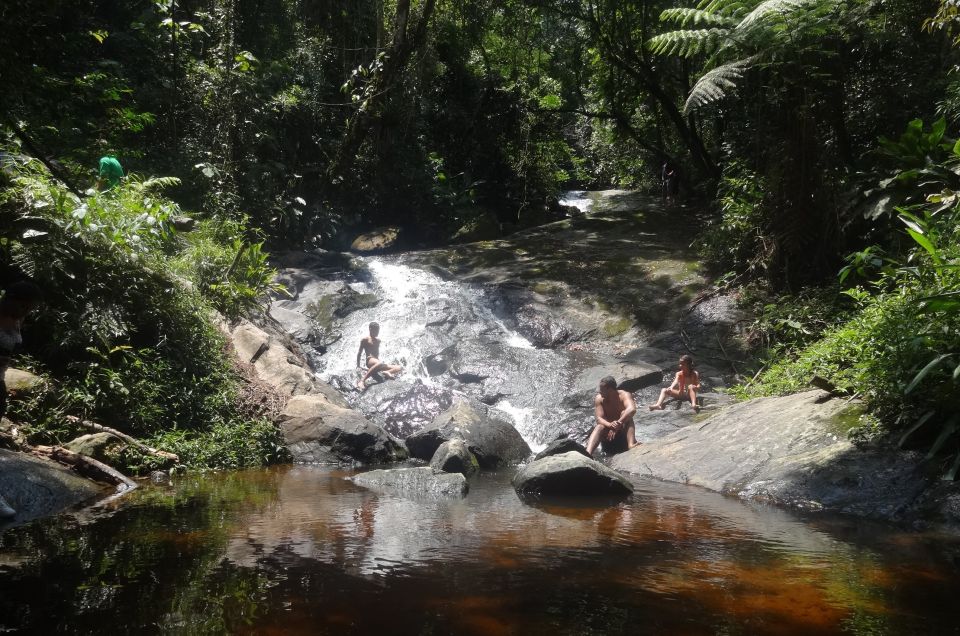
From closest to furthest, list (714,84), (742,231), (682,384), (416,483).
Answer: (416,483) → (682,384) → (714,84) → (742,231)

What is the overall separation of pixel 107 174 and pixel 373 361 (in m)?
4.97

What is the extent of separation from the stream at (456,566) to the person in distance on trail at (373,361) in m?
4.18

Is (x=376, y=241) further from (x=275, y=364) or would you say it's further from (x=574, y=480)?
(x=574, y=480)

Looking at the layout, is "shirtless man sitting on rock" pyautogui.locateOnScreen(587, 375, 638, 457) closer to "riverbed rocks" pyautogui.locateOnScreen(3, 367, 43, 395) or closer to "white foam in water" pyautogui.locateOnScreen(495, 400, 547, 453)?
"white foam in water" pyautogui.locateOnScreen(495, 400, 547, 453)

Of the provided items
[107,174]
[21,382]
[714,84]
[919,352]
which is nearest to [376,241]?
[107,174]

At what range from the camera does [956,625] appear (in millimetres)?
3211

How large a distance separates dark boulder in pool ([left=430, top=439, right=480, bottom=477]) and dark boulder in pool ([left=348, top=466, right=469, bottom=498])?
2.67ft

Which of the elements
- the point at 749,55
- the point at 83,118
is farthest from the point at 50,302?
the point at 749,55

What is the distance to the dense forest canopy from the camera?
7.34 m

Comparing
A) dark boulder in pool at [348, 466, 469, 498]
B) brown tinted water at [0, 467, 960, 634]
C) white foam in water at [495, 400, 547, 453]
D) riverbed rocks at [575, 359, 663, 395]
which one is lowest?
brown tinted water at [0, 467, 960, 634]

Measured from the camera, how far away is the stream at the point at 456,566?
3205mm

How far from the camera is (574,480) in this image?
6602 mm

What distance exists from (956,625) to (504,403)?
8.04m

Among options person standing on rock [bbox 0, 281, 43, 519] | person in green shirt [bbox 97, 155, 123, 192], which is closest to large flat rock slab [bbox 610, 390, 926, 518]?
person standing on rock [bbox 0, 281, 43, 519]
